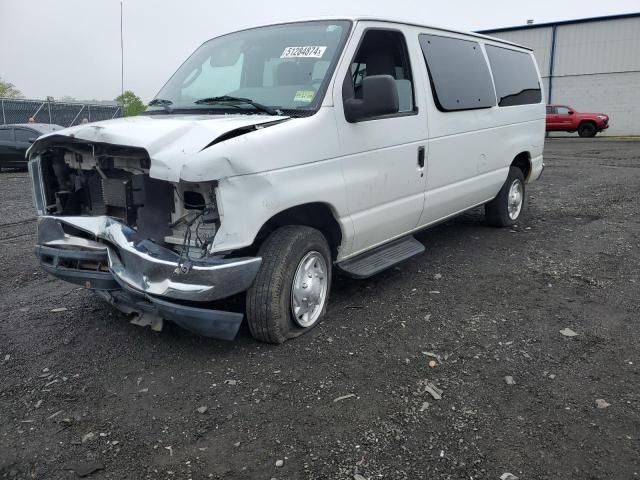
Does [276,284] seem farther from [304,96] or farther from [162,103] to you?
[162,103]

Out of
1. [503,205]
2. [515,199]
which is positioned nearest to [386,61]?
[503,205]

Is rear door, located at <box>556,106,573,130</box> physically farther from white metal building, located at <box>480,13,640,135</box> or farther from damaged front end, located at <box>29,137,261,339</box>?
damaged front end, located at <box>29,137,261,339</box>

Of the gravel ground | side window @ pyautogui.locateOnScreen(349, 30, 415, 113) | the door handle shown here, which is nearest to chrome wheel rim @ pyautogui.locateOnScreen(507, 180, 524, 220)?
the gravel ground

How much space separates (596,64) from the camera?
3203 centimetres

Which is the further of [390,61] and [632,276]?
[632,276]

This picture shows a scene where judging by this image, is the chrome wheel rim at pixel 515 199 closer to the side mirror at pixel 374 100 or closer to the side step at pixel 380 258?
the side step at pixel 380 258

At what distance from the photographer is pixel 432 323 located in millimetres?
4191

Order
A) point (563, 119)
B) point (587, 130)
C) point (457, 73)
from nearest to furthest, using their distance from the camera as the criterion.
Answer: point (457, 73) → point (563, 119) → point (587, 130)

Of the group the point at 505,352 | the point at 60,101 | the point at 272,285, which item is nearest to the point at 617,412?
the point at 505,352

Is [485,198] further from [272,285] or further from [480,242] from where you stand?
[272,285]

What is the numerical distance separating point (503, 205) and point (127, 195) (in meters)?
4.79

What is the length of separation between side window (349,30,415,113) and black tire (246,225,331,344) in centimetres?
129

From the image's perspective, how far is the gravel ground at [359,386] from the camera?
2.67 metres

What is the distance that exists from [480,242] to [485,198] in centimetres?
51
